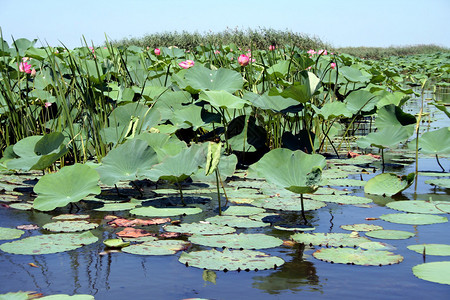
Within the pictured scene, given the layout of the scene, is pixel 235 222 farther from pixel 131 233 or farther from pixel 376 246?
pixel 376 246

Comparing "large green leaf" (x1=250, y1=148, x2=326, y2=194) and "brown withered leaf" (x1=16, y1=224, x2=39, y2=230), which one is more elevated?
"large green leaf" (x1=250, y1=148, x2=326, y2=194)

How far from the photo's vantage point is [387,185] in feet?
7.70

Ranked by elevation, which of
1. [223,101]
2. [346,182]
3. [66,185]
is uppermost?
[223,101]

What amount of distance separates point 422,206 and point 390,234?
437 mm

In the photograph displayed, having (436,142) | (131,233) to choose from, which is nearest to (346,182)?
(436,142)

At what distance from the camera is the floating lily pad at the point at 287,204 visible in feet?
6.83

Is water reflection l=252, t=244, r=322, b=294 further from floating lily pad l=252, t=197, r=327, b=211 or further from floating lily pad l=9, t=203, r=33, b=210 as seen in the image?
floating lily pad l=9, t=203, r=33, b=210

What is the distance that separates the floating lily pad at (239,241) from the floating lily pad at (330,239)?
8 cm

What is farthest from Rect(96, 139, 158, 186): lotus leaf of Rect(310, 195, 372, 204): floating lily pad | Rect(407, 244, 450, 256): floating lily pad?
Rect(407, 244, 450, 256): floating lily pad

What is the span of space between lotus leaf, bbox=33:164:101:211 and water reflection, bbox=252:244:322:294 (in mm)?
917

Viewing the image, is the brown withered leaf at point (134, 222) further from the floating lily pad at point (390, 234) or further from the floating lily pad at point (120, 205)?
the floating lily pad at point (390, 234)

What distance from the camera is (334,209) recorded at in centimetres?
211

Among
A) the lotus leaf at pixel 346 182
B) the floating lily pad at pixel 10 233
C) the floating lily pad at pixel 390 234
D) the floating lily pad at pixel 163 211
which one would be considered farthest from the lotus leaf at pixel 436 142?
the floating lily pad at pixel 10 233

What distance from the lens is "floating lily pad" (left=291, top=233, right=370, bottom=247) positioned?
1.61m
